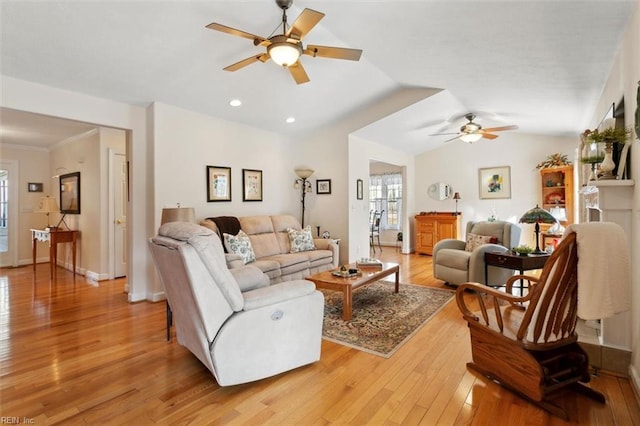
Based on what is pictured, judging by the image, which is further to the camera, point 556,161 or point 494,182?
point 494,182

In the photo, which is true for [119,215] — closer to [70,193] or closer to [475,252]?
[70,193]

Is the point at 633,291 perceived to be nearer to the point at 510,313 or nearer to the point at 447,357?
the point at 510,313

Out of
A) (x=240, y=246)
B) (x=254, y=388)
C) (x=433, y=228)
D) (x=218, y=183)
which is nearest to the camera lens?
(x=254, y=388)

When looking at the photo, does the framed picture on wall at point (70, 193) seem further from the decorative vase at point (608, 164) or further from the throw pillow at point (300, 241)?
the decorative vase at point (608, 164)

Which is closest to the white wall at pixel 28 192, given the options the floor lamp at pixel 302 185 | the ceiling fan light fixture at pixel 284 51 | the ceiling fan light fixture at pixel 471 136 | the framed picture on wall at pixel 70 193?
the framed picture on wall at pixel 70 193

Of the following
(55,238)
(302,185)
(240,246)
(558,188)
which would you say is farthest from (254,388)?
(558,188)

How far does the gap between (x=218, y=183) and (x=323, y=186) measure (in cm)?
199

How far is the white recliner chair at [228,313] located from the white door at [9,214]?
630 cm

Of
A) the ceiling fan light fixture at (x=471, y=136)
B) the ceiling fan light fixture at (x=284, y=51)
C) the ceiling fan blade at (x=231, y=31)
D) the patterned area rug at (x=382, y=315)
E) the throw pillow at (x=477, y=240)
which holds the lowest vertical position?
the patterned area rug at (x=382, y=315)

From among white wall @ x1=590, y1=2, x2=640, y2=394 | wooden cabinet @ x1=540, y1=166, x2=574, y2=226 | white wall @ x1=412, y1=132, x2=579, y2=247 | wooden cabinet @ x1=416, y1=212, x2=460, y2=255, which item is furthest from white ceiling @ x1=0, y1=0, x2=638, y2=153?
wooden cabinet @ x1=416, y1=212, x2=460, y2=255

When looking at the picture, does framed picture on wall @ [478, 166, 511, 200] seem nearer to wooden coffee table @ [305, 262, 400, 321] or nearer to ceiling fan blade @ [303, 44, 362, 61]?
wooden coffee table @ [305, 262, 400, 321]

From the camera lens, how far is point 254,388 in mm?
2129

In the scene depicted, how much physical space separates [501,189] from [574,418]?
19.5 feet

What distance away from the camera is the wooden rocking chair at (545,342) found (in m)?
1.79
